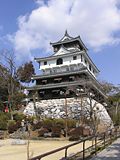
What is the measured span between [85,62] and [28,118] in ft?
70.5

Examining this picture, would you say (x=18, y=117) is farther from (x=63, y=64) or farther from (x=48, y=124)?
(x=63, y=64)

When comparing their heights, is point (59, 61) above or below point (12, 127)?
above

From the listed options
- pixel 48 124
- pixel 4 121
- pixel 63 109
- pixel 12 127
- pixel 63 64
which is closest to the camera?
pixel 48 124

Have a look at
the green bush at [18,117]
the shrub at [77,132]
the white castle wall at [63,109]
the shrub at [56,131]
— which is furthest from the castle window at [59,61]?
the shrub at [77,132]

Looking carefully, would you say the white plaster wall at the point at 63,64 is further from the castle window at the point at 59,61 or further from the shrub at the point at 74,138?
the shrub at the point at 74,138

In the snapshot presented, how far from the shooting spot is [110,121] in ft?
133

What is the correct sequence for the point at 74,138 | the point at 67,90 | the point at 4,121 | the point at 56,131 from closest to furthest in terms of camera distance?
the point at 74,138 < the point at 56,131 < the point at 4,121 < the point at 67,90

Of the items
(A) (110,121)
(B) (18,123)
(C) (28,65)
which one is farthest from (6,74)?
(A) (110,121)

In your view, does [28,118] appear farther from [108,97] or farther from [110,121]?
[108,97]

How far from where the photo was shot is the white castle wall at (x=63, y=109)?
3888 cm

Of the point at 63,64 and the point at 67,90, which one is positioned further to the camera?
the point at 63,64

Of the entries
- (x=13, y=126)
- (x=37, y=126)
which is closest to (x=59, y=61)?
(x=13, y=126)

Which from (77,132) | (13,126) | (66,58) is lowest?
(77,132)

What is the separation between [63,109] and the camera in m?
39.9
